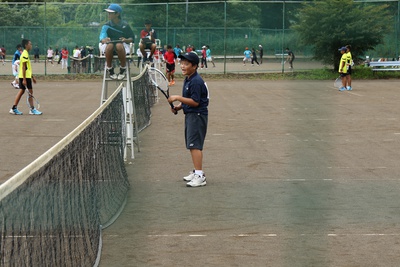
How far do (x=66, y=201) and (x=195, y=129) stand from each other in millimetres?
4450

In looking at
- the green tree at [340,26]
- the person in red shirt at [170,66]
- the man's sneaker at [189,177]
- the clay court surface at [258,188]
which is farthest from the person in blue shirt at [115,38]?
the green tree at [340,26]

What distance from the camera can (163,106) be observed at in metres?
22.6

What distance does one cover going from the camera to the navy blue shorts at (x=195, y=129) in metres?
10.3

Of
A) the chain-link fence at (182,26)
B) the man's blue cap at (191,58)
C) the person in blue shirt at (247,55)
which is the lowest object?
the person in blue shirt at (247,55)

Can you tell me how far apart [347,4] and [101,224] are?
30125 mm

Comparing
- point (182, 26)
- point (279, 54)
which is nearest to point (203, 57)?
point (182, 26)

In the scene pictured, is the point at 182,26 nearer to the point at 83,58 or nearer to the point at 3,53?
the point at 83,58

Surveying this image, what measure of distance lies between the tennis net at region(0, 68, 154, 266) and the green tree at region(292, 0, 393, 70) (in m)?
27.6

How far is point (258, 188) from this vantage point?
1012 cm

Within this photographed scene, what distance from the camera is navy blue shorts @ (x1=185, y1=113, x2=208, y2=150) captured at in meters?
10.3

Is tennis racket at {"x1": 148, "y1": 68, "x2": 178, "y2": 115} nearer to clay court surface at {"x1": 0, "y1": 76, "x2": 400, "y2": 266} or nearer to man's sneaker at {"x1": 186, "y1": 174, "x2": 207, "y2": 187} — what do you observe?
clay court surface at {"x1": 0, "y1": 76, "x2": 400, "y2": 266}

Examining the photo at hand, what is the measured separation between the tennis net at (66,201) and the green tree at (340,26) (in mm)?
27631

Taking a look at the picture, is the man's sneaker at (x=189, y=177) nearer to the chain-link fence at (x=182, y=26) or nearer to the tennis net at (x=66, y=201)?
the tennis net at (x=66, y=201)

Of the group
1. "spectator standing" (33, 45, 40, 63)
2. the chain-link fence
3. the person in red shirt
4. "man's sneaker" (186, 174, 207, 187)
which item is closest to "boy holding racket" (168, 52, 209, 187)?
"man's sneaker" (186, 174, 207, 187)
